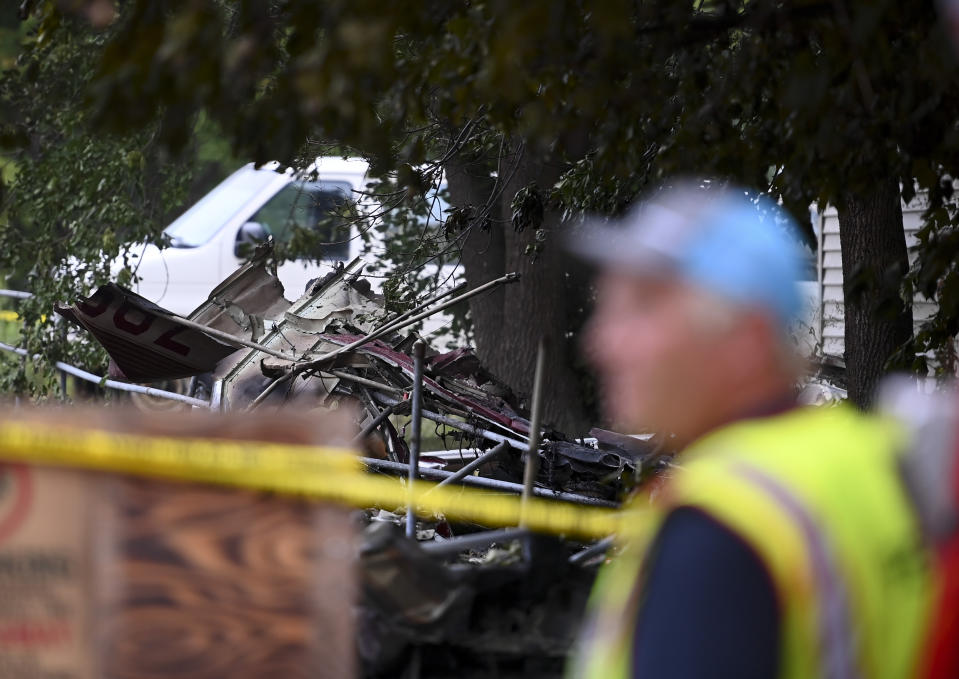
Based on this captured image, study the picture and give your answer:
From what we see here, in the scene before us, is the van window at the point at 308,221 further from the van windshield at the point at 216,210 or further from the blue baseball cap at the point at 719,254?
the blue baseball cap at the point at 719,254

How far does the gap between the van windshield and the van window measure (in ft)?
0.79

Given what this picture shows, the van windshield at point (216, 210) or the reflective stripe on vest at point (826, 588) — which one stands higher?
the van windshield at point (216, 210)

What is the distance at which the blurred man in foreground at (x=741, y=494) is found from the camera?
1.47 m

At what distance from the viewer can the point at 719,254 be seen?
5.41ft

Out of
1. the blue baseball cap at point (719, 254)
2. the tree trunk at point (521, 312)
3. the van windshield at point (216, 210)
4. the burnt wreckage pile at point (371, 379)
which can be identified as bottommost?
the blue baseball cap at point (719, 254)

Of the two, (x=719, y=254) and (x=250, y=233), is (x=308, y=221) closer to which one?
(x=250, y=233)

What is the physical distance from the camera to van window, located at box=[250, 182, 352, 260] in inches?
374

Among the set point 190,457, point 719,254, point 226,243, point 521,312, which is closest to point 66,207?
point 226,243

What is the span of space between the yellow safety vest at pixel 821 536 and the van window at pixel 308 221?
305 inches

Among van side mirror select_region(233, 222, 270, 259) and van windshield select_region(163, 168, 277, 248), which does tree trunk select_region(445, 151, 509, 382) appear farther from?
van windshield select_region(163, 168, 277, 248)

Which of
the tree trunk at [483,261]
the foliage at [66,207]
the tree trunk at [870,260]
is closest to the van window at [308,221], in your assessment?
the tree trunk at [483,261]

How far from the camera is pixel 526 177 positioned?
973cm

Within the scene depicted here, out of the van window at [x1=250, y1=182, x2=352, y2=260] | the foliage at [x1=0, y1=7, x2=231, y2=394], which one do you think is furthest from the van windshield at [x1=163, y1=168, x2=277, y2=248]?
the foliage at [x1=0, y1=7, x2=231, y2=394]

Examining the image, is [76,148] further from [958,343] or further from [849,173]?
[849,173]
